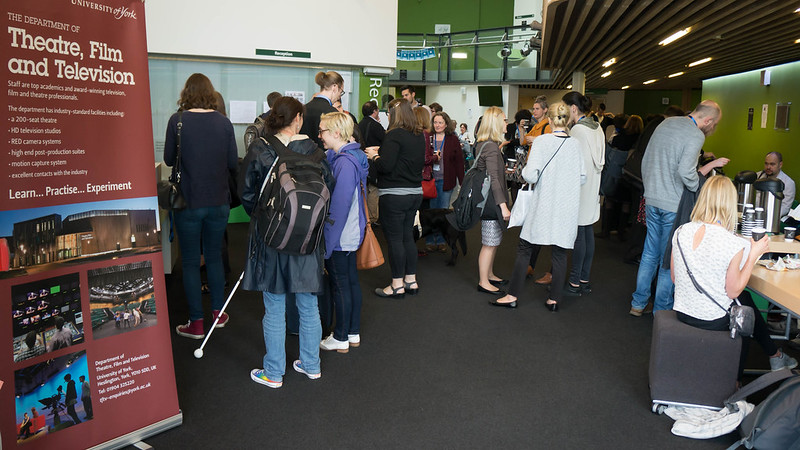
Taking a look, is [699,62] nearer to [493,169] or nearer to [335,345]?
[493,169]

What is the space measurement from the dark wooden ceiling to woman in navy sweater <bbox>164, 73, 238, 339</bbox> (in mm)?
3579

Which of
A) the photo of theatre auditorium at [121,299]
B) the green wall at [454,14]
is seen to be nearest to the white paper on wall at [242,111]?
the photo of theatre auditorium at [121,299]

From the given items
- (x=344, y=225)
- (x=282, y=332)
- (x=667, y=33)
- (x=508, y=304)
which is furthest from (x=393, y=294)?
(x=667, y=33)

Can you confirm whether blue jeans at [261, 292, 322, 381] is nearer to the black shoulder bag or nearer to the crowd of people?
the crowd of people

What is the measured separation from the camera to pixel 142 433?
2.80m

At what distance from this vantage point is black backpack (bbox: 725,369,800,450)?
103 inches

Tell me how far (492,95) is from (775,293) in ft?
37.1

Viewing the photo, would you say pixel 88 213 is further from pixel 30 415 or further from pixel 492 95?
pixel 492 95

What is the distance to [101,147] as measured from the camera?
2521mm

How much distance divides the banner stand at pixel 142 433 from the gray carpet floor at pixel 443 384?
0.12ft

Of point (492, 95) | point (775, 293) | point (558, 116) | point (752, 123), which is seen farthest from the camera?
point (492, 95)

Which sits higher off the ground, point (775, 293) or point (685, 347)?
point (775, 293)

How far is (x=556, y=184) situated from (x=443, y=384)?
1874 millimetres

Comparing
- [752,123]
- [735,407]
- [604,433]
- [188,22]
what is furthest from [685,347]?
[752,123]
